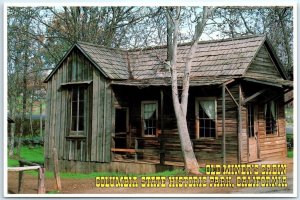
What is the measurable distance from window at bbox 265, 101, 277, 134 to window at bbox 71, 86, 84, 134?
5.67 m

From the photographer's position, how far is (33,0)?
1019cm

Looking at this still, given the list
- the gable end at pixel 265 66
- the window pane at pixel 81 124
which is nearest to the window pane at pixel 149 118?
the window pane at pixel 81 124

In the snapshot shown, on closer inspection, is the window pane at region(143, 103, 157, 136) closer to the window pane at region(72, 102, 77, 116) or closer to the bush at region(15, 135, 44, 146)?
the window pane at region(72, 102, 77, 116)

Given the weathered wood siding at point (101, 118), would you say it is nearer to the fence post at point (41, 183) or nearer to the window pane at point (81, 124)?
the window pane at point (81, 124)

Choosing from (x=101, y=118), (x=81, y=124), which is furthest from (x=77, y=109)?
(x=101, y=118)

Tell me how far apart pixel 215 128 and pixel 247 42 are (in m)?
2.64

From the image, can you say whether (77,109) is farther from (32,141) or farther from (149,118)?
(149,118)

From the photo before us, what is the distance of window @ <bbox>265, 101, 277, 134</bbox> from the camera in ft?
46.2

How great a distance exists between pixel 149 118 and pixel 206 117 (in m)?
2.02

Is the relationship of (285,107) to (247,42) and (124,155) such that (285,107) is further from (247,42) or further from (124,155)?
(124,155)

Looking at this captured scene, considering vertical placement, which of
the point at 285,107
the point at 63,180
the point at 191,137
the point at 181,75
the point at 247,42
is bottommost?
the point at 63,180

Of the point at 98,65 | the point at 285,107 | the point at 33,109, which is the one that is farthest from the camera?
the point at 33,109

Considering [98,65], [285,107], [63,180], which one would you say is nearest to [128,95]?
[98,65]

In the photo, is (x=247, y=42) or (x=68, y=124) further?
(x=68, y=124)
